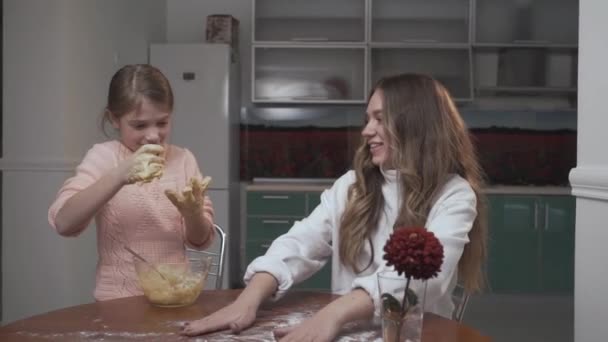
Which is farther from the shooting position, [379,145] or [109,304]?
[379,145]

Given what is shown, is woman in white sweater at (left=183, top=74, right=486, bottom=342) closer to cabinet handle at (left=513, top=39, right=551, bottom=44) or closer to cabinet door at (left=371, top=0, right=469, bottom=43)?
cabinet door at (left=371, top=0, right=469, bottom=43)

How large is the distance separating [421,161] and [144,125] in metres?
0.75

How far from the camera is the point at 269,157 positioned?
18.2ft

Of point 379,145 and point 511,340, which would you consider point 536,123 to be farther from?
point 379,145

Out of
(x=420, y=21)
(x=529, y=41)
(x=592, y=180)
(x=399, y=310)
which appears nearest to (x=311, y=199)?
(x=420, y=21)

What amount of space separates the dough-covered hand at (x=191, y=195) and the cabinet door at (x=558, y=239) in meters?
3.81

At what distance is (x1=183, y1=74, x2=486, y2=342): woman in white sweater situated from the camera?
1588mm

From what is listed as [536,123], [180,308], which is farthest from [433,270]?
[536,123]

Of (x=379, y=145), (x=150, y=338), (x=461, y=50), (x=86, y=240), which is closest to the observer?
(x=150, y=338)

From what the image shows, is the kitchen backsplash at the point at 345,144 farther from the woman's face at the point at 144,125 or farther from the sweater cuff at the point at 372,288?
the sweater cuff at the point at 372,288

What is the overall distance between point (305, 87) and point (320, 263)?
3599 millimetres

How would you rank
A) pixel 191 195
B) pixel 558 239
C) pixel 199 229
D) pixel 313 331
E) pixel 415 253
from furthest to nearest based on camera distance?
pixel 558 239 → pixel 199 229 → pixel 191 195 → pixel 313 331 → pixel 415 253

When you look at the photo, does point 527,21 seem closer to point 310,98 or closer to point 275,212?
point 310,98

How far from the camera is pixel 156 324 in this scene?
139 centimetres
